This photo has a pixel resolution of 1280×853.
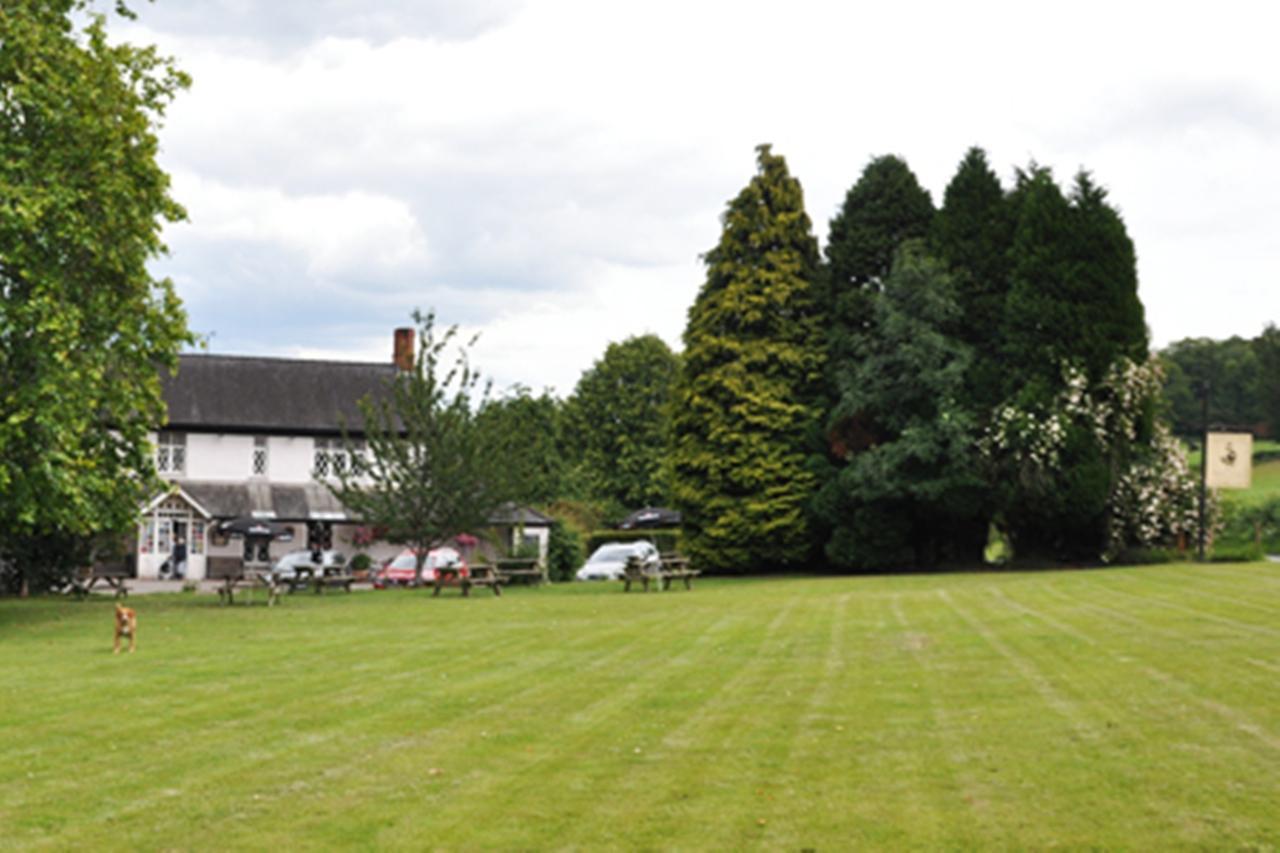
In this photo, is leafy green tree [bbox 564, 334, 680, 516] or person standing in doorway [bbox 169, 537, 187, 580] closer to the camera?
person standing in doorway [bbox 169, 537, 187, 580]

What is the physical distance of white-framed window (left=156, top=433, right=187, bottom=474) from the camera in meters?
55.7

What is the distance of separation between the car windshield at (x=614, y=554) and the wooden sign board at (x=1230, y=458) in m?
18.8

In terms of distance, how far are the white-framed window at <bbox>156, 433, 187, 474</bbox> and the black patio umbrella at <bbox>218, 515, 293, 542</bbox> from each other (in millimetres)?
4766

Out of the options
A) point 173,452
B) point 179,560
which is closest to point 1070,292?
point 179,560

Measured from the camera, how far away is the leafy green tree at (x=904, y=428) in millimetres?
44031

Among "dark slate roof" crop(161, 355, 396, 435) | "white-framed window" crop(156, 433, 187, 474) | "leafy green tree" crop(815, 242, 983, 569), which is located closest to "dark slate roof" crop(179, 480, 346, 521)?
"white-framed window" crop(156, 433, 187, 474)

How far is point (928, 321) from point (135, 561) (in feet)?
105

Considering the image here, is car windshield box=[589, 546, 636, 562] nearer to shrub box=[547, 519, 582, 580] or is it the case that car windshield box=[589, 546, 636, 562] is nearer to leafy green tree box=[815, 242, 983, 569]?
shrub box=[547, 519, 582, 580]

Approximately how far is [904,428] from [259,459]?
89.6ft

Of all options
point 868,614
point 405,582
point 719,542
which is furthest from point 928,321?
point 868,614

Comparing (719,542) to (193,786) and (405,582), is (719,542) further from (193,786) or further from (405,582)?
(193,786)

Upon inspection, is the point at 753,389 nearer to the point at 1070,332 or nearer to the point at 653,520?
the point at 1070,332

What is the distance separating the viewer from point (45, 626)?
25.7 meters

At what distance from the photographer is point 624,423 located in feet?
286
